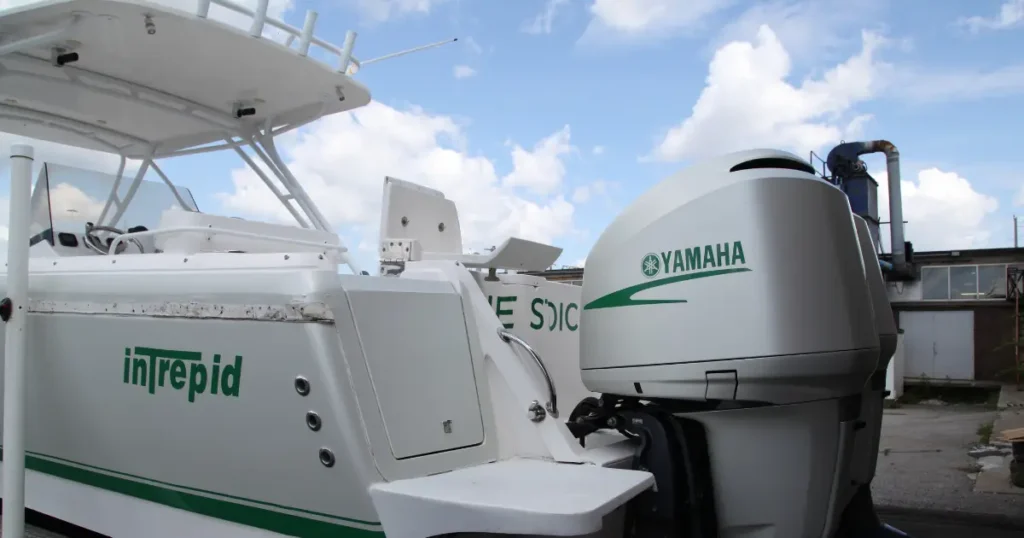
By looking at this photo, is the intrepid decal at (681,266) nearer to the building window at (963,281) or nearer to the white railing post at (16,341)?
the white railing post at (16,341)

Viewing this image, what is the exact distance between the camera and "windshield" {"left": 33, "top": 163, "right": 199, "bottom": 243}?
13.3 ft

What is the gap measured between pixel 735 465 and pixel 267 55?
10.2 feet

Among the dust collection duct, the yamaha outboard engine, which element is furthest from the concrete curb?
the dust collection duct

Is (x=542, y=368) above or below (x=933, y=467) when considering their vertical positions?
above

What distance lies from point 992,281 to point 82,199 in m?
19.5

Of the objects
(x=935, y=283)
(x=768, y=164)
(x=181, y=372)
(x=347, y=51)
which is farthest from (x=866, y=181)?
(x=181, y=372)

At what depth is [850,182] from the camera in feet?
43.5

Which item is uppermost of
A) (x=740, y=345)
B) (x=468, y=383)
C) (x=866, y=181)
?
(x=866, y=181)

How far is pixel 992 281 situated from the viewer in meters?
18.0

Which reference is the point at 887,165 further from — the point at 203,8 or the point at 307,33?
the point at 203,8

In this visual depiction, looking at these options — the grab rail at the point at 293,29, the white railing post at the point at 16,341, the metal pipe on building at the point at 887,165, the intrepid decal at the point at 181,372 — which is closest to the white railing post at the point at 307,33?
the grab rail at the point at 293,29

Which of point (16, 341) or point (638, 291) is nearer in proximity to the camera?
point (638, 291)

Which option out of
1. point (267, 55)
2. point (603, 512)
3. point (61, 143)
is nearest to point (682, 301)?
point (603, 512)

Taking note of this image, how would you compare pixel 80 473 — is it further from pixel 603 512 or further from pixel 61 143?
pixel 61 143
